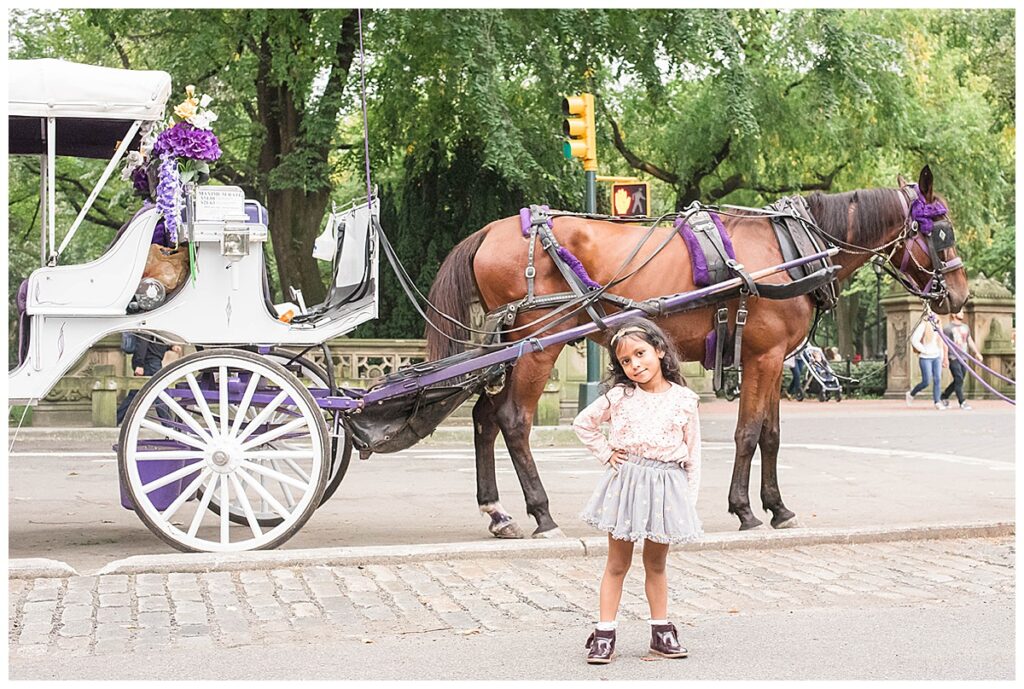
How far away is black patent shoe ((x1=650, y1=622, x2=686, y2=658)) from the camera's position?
5328 millimetres

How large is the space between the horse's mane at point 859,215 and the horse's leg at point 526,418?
2.06 m

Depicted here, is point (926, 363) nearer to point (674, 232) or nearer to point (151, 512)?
point (674, 232)

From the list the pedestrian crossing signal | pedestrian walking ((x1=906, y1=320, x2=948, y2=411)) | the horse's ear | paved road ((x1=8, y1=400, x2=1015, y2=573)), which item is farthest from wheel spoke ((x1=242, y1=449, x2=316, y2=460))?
pedestrian walking ((x1=906, y1=320, x2=948, y2=411))

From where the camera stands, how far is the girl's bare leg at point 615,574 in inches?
208

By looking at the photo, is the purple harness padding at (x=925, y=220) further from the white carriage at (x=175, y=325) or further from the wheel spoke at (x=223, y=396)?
the wheel spoke at (x=223, y=396)

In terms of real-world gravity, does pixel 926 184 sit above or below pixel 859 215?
above

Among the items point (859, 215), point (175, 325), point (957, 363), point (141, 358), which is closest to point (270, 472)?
point (175, 325)

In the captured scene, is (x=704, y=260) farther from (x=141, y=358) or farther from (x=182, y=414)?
(x=141, y=358)

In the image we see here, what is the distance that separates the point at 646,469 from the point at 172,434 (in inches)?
128

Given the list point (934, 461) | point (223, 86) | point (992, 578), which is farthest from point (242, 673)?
point (223, 86)

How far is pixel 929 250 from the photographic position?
8859 millimetres

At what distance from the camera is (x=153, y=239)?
7.76m

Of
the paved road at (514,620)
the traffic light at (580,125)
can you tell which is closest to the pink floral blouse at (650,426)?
the paved road at (514,620)

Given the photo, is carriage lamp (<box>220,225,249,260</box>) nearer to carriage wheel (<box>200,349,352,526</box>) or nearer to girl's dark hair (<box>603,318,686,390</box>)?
carriage wheel (<box>200,349,352,526</box>)
